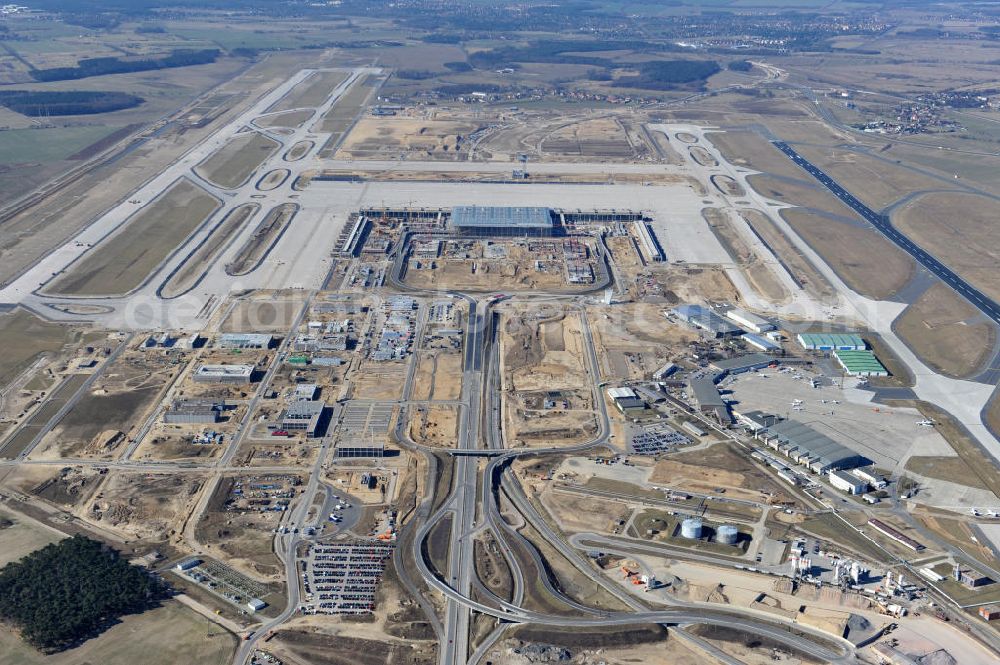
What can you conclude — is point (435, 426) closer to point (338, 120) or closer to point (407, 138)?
point (407, 138)

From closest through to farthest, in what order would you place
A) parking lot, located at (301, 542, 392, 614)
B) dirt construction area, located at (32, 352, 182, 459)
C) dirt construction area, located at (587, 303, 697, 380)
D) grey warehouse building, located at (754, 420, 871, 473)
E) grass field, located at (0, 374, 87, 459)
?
1. parking lot, located at (301, 542, 392, 614)
2. grey warehouse building, located at (754, 420, 871, 473)
3. grass field, located at (0, 374, 87, 459)
4. dirt construction area, located at (32, 352, 182, 459)
5. dirt construction area, located at (587, 303, 697, 380)

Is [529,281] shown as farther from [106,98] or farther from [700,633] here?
[106,98]

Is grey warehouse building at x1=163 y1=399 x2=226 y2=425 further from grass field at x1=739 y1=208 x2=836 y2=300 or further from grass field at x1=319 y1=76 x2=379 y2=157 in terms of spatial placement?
grass field at x1=319 y1=76 x2=379 y2=157

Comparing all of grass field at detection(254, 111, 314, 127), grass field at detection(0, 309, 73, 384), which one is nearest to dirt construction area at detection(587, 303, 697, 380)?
grass field at detection(0, 309, 73, 384)

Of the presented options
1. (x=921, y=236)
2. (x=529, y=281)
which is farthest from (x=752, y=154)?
(x=529, y=281)

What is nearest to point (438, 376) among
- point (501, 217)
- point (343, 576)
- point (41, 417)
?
point (343, 576)

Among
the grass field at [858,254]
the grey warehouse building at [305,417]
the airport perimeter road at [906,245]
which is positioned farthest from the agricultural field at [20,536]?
the airport perimeter road at [906,245]

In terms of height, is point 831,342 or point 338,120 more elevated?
point 338,120
